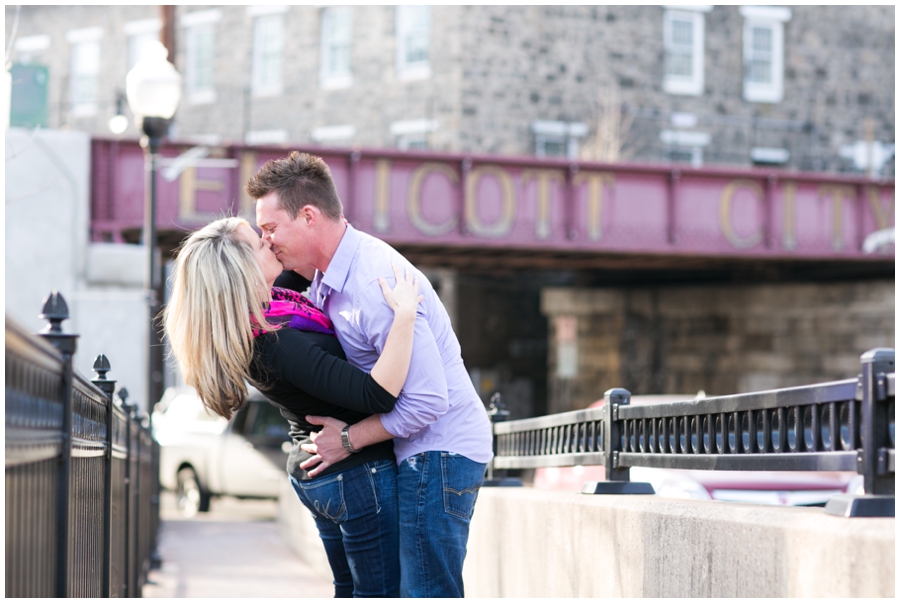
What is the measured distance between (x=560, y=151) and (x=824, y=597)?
2723 cm

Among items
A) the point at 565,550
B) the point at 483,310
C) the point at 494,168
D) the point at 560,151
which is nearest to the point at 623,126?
the point at 560,151

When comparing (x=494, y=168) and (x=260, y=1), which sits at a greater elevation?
(x=260, y=1)

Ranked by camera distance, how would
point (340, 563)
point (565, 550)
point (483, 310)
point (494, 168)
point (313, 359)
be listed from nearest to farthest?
point (313, 359) < point (340, 563) < point (565, 550) < point (494, 168) < point (483, 310)

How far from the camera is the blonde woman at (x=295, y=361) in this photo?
3.07m

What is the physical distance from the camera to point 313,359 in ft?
10.1

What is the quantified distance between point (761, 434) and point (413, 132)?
84.7 ft

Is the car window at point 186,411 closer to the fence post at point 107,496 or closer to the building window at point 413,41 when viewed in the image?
the fence post at point 107,496

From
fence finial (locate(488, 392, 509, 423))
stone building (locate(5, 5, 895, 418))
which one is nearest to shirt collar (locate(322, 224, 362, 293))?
fence finial (locate(488, 392, 509, 423))

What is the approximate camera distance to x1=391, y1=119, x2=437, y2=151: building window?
93.0 feet

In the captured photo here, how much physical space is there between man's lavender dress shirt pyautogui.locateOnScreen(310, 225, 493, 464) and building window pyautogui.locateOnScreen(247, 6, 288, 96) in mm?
28479

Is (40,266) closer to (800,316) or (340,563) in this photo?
(340,563)

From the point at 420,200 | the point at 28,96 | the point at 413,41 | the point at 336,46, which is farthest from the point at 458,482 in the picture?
the point at 336,46

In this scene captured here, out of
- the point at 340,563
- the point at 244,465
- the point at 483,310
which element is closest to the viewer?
the point at 340,563

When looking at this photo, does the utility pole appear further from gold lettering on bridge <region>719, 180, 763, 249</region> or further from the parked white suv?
gold lettering on bridge <region>719, 180, 763, 249</region>
